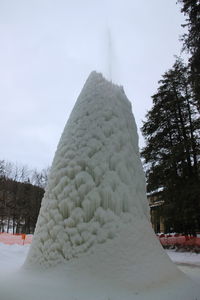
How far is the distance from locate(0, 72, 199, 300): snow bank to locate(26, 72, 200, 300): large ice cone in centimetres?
1

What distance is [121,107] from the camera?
15.0ft

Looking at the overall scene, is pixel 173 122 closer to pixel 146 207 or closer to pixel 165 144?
pixel 165 144

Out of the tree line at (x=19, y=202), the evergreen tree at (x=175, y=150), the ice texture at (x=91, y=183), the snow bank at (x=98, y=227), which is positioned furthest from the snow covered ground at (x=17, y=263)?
the tree line at (x=19, y=202)

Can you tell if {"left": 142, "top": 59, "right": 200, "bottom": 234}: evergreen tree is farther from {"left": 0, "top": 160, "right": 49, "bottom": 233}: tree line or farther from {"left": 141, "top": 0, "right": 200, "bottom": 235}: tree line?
{"left": 0, "top": 160, "right": 49, "bottom": 233}: tree line

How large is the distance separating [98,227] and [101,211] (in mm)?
209

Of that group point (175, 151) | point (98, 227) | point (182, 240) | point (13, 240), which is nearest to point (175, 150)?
point (175, 151)

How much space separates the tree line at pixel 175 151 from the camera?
13.9 metres

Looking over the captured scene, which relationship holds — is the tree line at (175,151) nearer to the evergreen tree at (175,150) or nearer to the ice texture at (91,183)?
the evergreen tree at (175,150)

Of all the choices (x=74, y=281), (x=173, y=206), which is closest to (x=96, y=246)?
(x=74, y=281)

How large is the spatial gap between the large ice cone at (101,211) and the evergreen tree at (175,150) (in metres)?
10.0

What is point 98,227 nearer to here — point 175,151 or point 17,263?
point 17,263

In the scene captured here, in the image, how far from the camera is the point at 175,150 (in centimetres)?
1495

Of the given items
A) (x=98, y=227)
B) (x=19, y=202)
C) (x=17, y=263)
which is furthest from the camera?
(x=19, y=202)

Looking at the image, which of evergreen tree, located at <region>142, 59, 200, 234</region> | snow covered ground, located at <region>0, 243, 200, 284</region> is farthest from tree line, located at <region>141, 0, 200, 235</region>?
snow covered ground, located at <region>0, 243, 200, 284</region>
